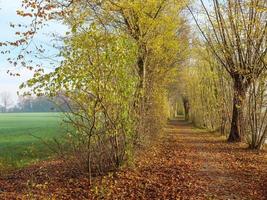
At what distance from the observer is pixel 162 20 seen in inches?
755

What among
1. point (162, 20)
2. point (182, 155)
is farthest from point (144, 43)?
point (182, 155)

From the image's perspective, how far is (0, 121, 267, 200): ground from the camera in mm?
10604

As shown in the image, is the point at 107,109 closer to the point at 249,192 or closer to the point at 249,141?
the point at 249,192

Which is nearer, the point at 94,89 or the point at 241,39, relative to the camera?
the point at 94,89

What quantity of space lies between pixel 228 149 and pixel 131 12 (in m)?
8.32

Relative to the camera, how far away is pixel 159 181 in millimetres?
12109

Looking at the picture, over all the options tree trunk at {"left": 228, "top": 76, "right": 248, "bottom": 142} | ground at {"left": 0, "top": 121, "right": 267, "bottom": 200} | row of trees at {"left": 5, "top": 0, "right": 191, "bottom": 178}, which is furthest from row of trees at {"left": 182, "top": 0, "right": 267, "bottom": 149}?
row of trees at {"left": 5, "top": 0, "right": 191, "bottom": 178}

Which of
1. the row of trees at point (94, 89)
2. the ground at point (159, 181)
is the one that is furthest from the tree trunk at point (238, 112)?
the row of trees at point (94, 89)

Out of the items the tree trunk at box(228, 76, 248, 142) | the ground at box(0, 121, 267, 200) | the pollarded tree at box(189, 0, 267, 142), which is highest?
the pollarded tree at box(189, 0, 267, 142)

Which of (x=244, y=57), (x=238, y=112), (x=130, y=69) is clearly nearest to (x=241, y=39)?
(x=244, y=57)

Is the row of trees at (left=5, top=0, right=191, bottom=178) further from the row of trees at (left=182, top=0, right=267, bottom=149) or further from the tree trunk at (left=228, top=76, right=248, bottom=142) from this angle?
the tree trunk at (left=228, top=76, right=248, bottom=142)

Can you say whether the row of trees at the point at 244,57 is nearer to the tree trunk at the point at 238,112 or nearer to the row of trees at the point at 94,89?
the tree trunk at the point at 238,112

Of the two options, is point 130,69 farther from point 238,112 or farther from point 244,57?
point 238,112

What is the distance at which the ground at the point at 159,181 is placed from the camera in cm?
1060
